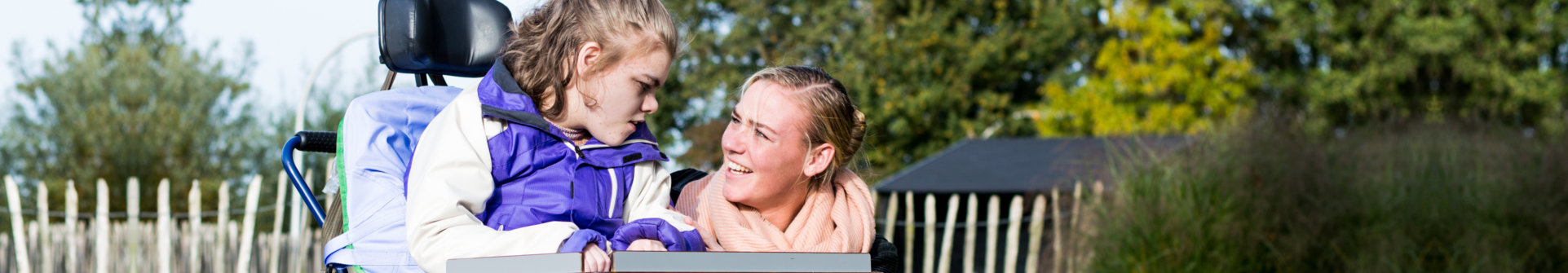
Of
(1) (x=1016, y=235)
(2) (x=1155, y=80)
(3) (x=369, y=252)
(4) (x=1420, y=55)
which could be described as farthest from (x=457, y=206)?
(4) (x=1420, y=55)

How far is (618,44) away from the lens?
2.05m

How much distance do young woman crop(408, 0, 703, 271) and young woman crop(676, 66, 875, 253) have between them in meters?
0.10

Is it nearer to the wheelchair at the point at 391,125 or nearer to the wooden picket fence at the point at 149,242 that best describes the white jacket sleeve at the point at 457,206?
the wheelchair at the point at 391,125

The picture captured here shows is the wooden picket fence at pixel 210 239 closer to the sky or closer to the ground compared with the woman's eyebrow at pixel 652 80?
closer to the ground

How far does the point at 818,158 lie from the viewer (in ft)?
7.17

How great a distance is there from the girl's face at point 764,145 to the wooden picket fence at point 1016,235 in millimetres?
5004

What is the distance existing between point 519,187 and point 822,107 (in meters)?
0.51

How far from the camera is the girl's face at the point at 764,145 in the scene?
2094mm

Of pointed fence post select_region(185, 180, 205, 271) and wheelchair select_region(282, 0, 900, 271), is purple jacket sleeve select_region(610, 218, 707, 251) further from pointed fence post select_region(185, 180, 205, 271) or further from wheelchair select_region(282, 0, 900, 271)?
pointed fence post select_region(185, 180, 205, 271)

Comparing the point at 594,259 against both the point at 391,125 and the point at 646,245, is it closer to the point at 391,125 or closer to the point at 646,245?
the point at 646,245

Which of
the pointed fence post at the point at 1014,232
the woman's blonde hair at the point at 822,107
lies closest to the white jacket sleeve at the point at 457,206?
the woman's blonde hair at the point at 822,107

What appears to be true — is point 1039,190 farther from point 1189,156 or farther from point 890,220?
point 1189,156

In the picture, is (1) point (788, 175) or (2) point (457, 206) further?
(1) point (788, 175)

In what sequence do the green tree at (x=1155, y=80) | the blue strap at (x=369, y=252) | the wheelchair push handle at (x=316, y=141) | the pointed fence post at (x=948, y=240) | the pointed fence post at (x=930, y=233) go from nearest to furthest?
the blue strap at (x=369, y=252), the wheelchair push handle at (x=316, y=141), the pointed fence post at (x=930, y=233), the pointed fence post at (x=948, y=240), the green tree at (x=1155, y=80)
